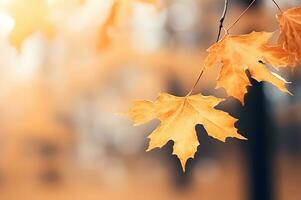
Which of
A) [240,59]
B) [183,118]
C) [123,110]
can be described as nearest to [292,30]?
[240,59]

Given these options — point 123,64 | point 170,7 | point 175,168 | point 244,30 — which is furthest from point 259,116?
point 175,168

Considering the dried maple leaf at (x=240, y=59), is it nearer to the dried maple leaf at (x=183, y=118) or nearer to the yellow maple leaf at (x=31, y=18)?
the dried maple leaf at (x=183, y=118)

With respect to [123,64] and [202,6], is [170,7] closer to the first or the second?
[202,6]

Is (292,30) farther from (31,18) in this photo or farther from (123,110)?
(123,110)

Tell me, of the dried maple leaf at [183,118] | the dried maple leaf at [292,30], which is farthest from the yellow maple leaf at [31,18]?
the dried maple leaf at [292,30]

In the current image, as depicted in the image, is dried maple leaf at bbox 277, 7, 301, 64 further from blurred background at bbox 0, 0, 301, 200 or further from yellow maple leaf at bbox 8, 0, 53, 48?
blurred background at bbox 0, 0, 301, 200

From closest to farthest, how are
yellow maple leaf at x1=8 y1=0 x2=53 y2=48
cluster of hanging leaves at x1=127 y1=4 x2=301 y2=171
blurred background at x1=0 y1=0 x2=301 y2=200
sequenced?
cluster of hanging leaves at x1=127 y1=4 x2=301 y2=171, yellow maple leaf at x1=8 y1=0 x2=53 y2=48, blurred background at x1=0 y1=0 x2=301 y2=200

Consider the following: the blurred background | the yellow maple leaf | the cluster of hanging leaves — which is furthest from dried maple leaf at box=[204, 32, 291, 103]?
the blurred background

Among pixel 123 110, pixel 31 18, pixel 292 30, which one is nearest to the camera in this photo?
pixel 292 30
